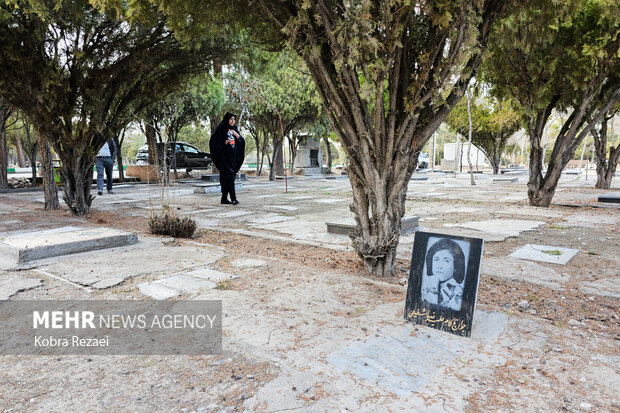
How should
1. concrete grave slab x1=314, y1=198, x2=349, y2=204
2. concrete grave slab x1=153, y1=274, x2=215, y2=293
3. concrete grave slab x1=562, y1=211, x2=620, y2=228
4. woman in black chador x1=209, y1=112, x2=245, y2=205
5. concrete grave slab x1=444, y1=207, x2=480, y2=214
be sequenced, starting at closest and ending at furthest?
concrete grave slab x1=153, y1=274, x2=215, y2=293 → concrete grave slab x1=562, y1=211, x2=620, y2=228 → concrete grave slab x1=444, y1=207, x2=480, y2=214 → woman in black chador x1=209, y1=112, x2=245, y2=205 → concrete grave slab x1=314, y1=198, x2=349, y2=204

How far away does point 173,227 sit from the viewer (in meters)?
5.81

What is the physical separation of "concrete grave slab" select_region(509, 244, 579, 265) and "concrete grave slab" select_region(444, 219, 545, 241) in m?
0.62

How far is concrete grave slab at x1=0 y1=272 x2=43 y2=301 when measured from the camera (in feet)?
10.9

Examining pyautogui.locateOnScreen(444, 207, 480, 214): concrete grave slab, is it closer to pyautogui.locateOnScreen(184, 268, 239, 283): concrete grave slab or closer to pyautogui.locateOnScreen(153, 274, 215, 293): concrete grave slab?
pyautogui.locateOnScreen(184, 268, 239, 283): concrete grave slab

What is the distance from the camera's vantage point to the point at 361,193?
3.86m

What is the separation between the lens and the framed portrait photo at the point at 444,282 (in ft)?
8.48

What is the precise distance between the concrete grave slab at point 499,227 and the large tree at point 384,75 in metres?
2.65

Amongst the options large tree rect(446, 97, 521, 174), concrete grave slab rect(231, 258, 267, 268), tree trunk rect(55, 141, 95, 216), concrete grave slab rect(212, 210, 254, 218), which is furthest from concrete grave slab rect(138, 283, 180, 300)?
large tree rect(446, 97, 521, 174)

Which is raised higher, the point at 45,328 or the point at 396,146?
the point at 396,146

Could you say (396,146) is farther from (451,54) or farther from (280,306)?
(280,306)

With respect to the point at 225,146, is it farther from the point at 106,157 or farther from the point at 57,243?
the point at 57,243

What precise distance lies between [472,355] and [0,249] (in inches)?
190

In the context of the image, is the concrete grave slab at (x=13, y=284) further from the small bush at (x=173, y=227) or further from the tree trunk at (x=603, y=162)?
the tree trunk at (x=603, y=162)

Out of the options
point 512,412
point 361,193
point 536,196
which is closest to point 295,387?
point 512,412
